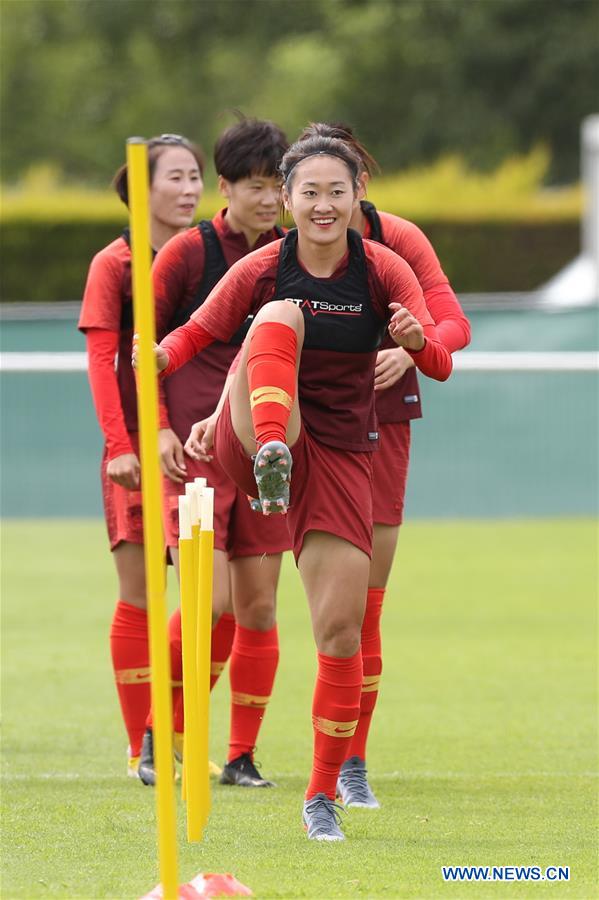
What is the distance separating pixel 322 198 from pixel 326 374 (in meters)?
0.48

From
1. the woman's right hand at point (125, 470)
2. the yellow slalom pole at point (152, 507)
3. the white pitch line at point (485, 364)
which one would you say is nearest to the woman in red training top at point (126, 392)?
the woman's right hand at point (125, 470)

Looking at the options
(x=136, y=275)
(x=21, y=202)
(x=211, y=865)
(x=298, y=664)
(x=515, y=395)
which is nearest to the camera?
(x=136, y=275)

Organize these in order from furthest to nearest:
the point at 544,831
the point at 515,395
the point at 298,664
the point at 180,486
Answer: the point at 515,395, the point at 298,664, the point at 180,486, the point at 544,831

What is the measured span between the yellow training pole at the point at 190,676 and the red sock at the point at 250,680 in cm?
130

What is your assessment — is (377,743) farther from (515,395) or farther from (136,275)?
(515,395)

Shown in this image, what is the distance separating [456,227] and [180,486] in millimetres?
17951

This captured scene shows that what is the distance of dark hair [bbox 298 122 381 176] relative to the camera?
4.87 m

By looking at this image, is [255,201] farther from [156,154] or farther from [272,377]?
[272,377]

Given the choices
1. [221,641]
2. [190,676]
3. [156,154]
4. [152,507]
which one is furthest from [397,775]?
[152,507]

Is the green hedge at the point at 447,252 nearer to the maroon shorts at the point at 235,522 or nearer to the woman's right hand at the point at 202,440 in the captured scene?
the maroon shorts at the point at 235,522

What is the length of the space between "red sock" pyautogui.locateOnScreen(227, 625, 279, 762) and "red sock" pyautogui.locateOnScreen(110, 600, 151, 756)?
38 cm

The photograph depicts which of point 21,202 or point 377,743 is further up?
point 21,202

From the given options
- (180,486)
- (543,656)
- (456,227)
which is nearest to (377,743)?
(180,486)

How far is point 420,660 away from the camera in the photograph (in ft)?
27.2
